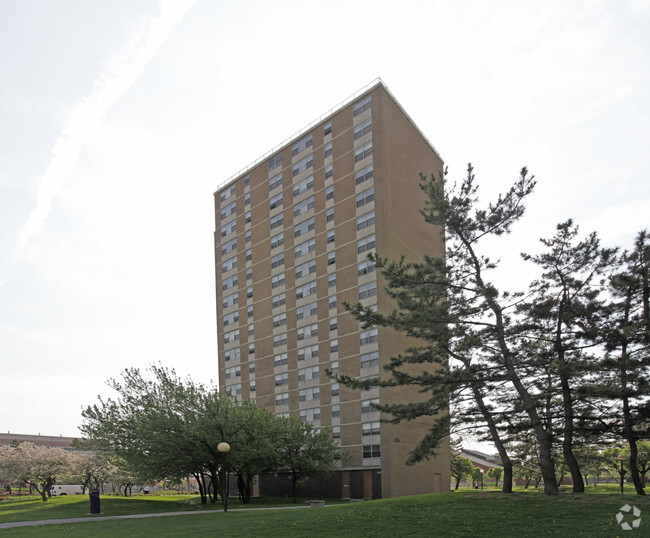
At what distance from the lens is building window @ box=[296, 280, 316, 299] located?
5934 centimetres

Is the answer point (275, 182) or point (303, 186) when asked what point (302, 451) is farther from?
point (275, 182)

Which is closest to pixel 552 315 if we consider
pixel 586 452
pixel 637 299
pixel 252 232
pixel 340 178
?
pixel 637 299

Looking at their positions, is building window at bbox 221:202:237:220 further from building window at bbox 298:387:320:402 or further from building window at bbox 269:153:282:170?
building window at bbox 298:387:320:402

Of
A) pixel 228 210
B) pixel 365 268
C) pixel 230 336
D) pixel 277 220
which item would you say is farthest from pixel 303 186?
pixel 230 336

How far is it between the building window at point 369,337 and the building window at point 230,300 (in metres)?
21.9

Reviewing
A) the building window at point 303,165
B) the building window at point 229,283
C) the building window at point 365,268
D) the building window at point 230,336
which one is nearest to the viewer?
the building window at point 365,268

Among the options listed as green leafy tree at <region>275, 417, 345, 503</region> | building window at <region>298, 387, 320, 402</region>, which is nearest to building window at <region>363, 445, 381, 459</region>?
green leafy tree at <region>275, 417, 345, 503</region>

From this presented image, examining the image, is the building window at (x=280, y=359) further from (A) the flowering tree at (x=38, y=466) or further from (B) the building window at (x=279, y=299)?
(A) the flowering tree at (x=38, y=466)

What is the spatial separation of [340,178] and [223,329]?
82.3ft

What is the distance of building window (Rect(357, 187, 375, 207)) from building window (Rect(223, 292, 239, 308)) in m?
22.0

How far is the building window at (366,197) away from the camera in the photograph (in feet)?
180

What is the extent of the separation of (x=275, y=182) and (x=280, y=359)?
20790mm

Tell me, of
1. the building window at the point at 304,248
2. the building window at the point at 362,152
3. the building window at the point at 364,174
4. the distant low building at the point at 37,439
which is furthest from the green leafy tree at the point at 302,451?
the distant low building at the point at 37,439

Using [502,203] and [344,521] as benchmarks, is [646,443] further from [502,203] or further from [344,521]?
[344,521]
